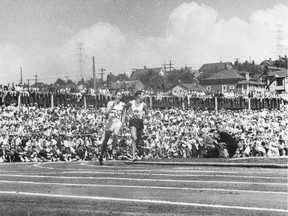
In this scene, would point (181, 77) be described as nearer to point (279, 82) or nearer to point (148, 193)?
point (279, 82)

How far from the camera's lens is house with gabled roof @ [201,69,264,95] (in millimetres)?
141000

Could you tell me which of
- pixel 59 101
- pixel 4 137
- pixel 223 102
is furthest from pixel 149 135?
pixel 223 102

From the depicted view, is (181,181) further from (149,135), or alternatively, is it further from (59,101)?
(59,101)

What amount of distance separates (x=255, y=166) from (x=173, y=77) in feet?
478

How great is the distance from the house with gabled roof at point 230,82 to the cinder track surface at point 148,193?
130378 mm

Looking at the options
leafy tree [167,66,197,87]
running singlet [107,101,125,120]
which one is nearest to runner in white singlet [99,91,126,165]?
running singlet [107,101,125,120]

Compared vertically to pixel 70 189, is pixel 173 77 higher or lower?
higher

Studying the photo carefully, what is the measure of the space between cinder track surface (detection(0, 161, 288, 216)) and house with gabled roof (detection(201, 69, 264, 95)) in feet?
428

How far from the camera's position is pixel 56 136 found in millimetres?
23734

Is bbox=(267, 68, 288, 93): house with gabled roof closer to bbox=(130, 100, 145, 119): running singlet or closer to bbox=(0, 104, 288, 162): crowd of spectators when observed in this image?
bbox=(0, 104, 288, 162): crowd of spectators

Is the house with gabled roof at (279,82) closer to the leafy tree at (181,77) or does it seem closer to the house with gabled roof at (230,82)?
the house with gabled roof at (230,82)

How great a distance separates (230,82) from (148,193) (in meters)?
140

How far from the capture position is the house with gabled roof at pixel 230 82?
141000 millimetres

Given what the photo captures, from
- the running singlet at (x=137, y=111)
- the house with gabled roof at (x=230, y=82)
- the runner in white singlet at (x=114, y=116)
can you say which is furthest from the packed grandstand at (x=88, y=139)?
the house with gabled roof at (x=230, y=82)
